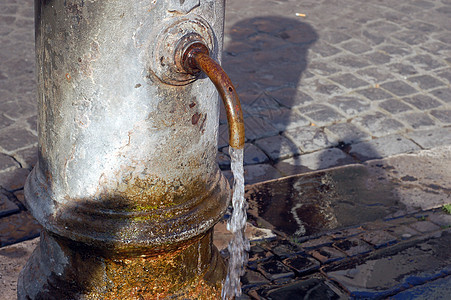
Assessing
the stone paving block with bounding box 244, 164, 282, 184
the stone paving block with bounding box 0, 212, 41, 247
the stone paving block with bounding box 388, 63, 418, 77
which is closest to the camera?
the stone paving block with bounding box 0, 212, 41, 247

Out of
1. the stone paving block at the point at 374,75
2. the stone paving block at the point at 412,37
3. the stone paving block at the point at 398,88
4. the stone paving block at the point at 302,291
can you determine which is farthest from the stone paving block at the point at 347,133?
the stone paving block at the point at 412,37

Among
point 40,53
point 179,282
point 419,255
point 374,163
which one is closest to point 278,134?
point 374,163

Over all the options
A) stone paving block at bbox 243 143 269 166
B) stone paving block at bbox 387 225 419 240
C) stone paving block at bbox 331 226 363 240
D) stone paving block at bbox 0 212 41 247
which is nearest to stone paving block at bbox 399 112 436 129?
stone paving block at bbox 243 143 269 166

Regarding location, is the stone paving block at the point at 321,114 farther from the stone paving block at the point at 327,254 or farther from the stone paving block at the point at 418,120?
the stone paving block at the point at 327,254

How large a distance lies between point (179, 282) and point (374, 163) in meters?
2.03

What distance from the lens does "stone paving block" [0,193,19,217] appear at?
10.7 feet

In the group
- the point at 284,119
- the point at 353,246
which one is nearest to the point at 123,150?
the point at 353,246

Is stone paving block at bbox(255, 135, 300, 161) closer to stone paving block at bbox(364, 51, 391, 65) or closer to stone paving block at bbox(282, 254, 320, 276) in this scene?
stone paving block at bbox(282, 254, 320, 276)

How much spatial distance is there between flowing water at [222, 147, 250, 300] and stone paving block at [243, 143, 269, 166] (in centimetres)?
93

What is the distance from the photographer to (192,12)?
200cm

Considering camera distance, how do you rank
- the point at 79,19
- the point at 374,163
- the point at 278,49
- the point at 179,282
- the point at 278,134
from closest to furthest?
1. the point at 79,19
2. the point at 179,282
3. the point at 374,163
4. the point at 278,134
5. the point at 278,49

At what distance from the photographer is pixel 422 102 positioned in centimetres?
482

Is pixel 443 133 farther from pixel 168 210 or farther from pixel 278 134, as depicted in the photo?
pixel 168 210

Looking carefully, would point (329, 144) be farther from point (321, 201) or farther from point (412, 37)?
point (412, 37)
